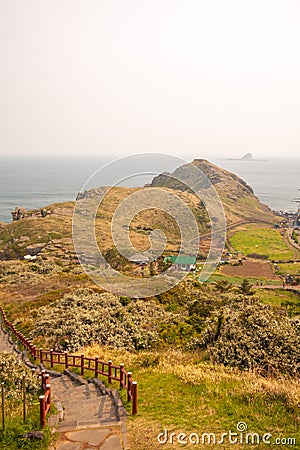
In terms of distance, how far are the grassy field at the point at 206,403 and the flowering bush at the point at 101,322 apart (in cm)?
349

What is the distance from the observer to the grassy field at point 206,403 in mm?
6309

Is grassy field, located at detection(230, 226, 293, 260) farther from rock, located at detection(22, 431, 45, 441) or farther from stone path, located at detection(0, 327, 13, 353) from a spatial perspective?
rock, located at detection(22, 431, 45, 441)

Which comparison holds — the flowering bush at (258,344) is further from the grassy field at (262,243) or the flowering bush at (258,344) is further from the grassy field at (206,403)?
the grassy field at (262,243)

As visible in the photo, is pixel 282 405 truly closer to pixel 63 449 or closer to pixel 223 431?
pixel 223 431

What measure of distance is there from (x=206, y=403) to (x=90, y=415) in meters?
2.21

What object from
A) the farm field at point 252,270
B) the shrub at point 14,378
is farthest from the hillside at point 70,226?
the shrub at point 14,378

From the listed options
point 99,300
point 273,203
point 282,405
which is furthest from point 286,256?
point 273,203

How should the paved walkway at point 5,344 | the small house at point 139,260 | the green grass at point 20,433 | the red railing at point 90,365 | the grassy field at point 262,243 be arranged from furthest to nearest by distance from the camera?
1. the grassy field at point 262,243
2. the small house at point 139,260
3. the paved walkway at point 5,344
4. the red railing at point 90,365
5. the green grass at point 20,433

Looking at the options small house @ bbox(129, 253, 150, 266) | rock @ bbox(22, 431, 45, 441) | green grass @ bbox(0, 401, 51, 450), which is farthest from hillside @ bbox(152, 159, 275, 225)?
rock @ bbox(22, 431, 45, 441)

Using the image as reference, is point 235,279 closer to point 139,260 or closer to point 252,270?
point 252,270

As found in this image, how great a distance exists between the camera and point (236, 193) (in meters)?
131

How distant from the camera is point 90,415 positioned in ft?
22.3

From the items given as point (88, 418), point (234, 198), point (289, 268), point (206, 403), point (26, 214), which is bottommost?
point (289, 268)

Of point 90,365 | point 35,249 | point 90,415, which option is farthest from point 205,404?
point 35,249
